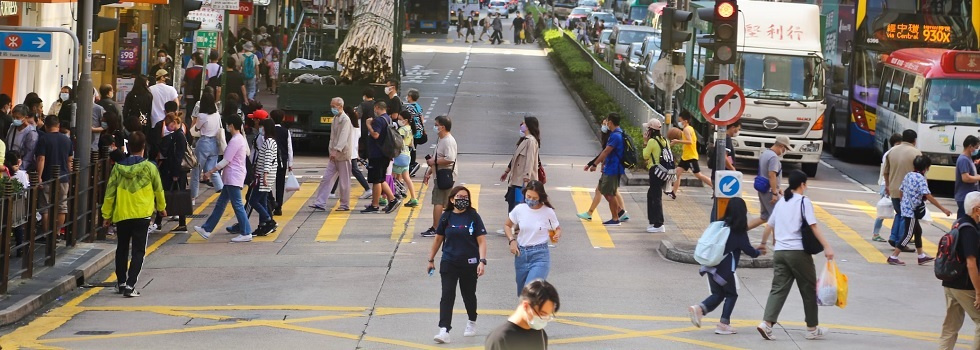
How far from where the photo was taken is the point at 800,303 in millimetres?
14719

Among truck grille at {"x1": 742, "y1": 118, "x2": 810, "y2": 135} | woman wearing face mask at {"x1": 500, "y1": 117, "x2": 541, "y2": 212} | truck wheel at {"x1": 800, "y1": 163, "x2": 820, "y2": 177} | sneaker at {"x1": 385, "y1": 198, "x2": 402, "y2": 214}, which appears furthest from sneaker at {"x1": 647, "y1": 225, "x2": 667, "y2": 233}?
truck wheel at {"x1": 800, "y1": 163, "x2": 820, "y2": 177}

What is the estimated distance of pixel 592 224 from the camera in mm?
20062

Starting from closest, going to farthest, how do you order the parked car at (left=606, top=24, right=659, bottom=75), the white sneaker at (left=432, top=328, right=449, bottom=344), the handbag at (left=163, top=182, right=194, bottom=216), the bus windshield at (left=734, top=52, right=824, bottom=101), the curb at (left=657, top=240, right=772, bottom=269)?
the white sneaker at (left=432, top=328, right=449, bottom=344), the curb at (left=657, top=240, right=772, bottom=269), the handbag at (left=163, top=182, right=194, bottom=216), the bus windshield at (left=734, top=52, right=824, bottom=101), the parked car at (left=606, top=24, right=659, bottom=75)

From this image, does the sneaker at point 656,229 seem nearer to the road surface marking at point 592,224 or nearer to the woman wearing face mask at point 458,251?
the road surface marking at point 592,224

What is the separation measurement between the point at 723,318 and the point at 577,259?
4232 millimetres

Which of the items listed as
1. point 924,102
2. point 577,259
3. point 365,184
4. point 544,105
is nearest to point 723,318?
point 577,259

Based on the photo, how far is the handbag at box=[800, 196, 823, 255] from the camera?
12492 mm

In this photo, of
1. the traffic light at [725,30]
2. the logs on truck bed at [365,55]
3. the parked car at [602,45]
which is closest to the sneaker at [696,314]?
the traffic light at [725,30]

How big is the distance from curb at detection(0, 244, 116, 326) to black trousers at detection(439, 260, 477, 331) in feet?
12.2

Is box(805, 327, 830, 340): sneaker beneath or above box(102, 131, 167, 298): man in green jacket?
beneath

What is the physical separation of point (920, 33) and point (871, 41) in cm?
118

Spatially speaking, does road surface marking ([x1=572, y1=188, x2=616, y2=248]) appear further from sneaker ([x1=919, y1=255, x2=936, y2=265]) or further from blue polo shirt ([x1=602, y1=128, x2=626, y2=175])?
sneaker ([x1=919, y1=255, x2=936, y2=265])

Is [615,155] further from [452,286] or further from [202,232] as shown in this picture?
[452,286]

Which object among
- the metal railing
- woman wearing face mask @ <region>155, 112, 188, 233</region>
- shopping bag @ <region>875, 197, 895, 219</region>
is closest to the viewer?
the metal railing
